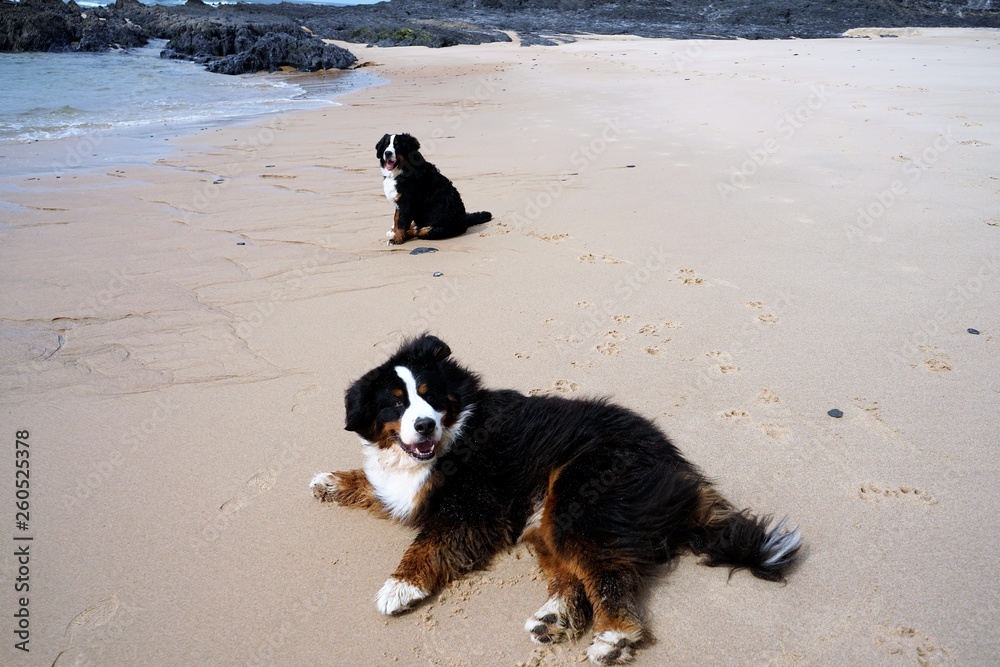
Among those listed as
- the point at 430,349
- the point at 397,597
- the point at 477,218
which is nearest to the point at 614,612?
the point at 397,597

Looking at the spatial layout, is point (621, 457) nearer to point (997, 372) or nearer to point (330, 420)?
point (330, 420)

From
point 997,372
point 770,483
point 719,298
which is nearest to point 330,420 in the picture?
point 770,483

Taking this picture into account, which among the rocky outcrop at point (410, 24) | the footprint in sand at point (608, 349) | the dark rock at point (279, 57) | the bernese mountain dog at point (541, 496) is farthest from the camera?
the rocky outcrop at point (410, 24)

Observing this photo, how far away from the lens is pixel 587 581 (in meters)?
2.52

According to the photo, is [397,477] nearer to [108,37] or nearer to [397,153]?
[397,153]

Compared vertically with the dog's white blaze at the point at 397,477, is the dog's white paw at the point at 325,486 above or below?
below

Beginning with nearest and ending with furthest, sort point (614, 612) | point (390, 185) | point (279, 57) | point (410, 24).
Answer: point (614, 612) → point (390, 185) → point (279, 57) → point (410, 24)

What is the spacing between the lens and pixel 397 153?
22.8 ft

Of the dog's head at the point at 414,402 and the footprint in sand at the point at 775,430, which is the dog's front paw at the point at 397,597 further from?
the footprint in sand at the point at 775,430

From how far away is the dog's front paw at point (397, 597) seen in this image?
2562 mm

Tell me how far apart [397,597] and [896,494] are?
2.30m

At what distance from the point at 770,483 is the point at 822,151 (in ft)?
22.8

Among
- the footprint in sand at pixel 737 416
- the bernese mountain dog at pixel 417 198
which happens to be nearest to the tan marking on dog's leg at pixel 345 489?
the footprint in sand at pixel 737 416

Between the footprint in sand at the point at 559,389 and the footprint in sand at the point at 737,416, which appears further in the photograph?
the footprint in sand at the point at 559,389
